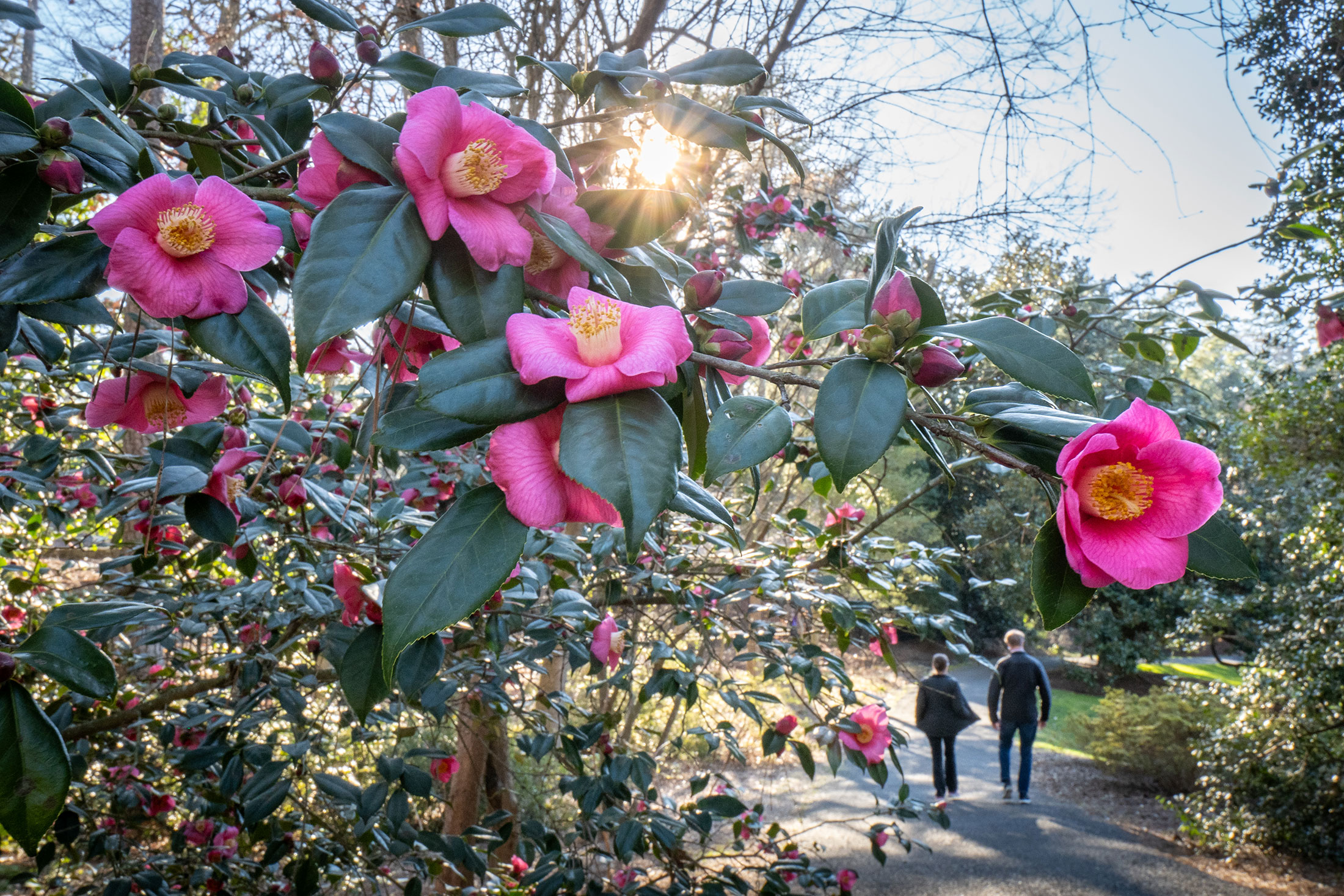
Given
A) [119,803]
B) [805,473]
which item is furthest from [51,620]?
[119,803]

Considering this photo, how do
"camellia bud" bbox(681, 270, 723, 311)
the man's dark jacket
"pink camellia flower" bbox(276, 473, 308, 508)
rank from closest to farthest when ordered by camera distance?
1. "camellia bud" bbox(681, 270, 723, 311)
2. "pink camellia flower" bbox(276, 473, 308, 508)
3. the man's dark jacket

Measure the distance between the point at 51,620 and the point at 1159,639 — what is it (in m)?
12.4

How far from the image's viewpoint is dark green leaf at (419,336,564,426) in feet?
1.27

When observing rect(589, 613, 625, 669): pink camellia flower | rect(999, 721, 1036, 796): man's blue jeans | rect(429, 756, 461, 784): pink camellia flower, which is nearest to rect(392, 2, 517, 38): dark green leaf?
rect(589, 613, 625, 669): pink camellia flower

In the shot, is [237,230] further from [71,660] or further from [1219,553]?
[1219,553]

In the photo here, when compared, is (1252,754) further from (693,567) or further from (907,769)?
(693,567)

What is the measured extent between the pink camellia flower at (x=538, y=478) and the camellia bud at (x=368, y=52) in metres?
0.48

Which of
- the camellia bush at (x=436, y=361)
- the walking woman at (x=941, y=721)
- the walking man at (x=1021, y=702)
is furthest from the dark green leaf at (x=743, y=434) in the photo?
the walking man at (x=1021, y=702)

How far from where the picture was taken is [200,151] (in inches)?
25.1

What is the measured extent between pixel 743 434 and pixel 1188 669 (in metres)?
12.1

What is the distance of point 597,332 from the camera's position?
0.41m

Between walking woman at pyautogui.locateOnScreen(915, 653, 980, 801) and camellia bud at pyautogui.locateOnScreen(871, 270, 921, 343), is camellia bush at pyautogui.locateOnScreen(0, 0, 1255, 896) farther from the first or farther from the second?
walking woman at pyautogui.locateOnScreen(915, 653, 980, 801)

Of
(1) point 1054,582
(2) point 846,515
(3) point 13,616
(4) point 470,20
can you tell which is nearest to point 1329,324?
(2) point 846,515

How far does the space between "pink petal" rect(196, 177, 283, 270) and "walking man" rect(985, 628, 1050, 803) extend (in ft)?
21.3
